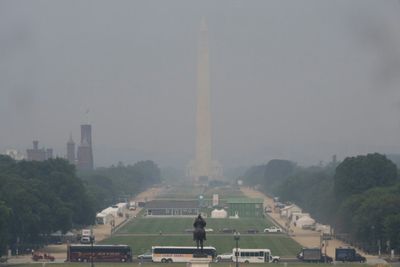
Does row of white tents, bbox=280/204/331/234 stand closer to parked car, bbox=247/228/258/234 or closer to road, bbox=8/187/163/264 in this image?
parked car, bbox=247/228/258/234

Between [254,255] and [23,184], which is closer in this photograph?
[254,255]

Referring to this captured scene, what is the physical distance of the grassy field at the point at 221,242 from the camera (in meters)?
95.8

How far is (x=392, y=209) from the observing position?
100 m

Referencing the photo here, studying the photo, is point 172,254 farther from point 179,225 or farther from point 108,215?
point 108,215

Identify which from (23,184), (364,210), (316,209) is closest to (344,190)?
(316,209)

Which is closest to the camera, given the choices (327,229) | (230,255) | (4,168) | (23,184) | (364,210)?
(230,255)

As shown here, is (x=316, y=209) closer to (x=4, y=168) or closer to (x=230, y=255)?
(x=4, y=168)

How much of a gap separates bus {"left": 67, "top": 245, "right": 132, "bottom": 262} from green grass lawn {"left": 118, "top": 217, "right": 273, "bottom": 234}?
97.3 feet

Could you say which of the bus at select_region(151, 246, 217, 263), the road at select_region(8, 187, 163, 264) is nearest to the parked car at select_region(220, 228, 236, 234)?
the road at select_region(8, 187, 163, 264)

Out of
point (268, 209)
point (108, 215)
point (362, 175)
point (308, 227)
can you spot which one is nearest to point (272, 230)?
point (308, 227)

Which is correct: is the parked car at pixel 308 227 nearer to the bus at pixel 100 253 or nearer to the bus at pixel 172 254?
the bus at pixel 172 254

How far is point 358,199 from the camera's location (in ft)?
373

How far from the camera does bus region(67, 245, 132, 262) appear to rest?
3374 inches

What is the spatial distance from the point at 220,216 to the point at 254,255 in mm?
61778
